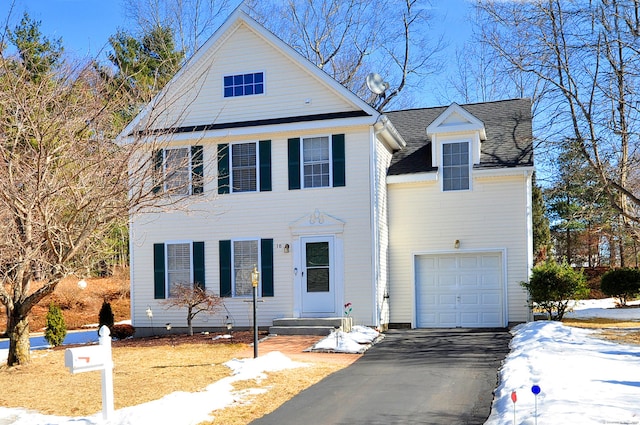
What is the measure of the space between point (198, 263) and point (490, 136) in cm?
905

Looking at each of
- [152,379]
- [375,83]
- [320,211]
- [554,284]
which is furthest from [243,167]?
[554,284]

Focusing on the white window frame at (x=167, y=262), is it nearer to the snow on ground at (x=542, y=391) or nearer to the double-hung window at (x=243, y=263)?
the double-hung window at (x=243, y=263)

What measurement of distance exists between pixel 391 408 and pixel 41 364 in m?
7.64

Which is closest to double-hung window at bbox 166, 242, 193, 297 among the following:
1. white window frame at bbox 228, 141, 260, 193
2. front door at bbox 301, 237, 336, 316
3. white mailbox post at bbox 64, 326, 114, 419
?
white window frame at bbox 228, 141, 260, 193

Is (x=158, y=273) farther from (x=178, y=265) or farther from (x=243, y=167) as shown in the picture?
(x=243, y=167)

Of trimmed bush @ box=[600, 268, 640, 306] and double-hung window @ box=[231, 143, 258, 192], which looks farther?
trimmed bush @ box=[600, 268, 640, 306]

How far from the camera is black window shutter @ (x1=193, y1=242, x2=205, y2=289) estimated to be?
54.9ft

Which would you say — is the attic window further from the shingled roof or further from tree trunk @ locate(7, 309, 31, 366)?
tree trunk @ locate(7, 309, 31, 366)

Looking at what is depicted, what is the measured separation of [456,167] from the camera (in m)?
16.8

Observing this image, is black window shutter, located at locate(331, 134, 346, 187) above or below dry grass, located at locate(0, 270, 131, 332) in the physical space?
above

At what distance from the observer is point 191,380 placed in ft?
33.2

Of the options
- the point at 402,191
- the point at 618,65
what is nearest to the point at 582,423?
the point at 402,191

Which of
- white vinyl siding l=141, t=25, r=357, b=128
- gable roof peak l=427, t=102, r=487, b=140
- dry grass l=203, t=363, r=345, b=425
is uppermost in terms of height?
white vinyl siding l=141, t=25, r=357, b=128

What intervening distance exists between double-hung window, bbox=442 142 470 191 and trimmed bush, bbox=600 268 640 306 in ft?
30.6
